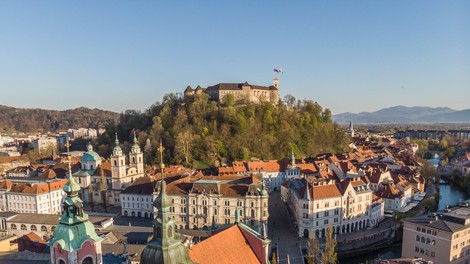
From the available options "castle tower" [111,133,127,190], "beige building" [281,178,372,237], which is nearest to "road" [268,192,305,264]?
"beige building" [281,178,372,237]

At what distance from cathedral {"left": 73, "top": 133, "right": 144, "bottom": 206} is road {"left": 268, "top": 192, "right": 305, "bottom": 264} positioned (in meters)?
26.8

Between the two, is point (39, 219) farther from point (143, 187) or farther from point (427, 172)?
point (427, 172)

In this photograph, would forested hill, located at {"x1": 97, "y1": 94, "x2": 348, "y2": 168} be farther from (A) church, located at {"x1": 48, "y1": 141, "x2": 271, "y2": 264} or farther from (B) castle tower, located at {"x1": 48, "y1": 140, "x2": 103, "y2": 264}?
(B) castle tower, located at {"x1": 48, "y1": 140, "x2": 103, "y2": 264}

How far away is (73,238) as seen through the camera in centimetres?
1758

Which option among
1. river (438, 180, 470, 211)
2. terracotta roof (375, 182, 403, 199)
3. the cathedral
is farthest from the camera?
river (438, 180, 470, 211)

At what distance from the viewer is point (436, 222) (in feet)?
112

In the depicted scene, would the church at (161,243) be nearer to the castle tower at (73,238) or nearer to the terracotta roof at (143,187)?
the castle tower at (73,238)

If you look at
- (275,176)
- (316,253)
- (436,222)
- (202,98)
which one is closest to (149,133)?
(202,98)

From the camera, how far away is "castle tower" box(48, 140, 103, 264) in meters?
17.5

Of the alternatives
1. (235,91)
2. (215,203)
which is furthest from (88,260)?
(235,91)

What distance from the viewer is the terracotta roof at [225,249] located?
19266 millimetres

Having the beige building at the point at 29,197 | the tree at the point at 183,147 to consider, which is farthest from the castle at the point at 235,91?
the beige building at the point at 29,197

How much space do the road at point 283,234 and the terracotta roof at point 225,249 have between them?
15141 mm

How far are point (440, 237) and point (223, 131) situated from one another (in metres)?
60.9
